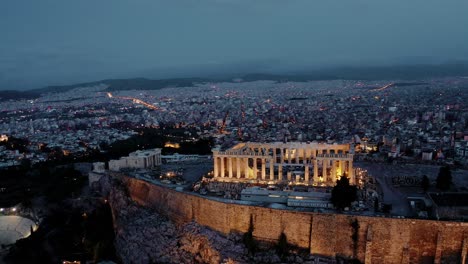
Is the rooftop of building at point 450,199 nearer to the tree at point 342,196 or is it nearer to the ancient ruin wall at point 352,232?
the ancient ruin wall at point 352,232

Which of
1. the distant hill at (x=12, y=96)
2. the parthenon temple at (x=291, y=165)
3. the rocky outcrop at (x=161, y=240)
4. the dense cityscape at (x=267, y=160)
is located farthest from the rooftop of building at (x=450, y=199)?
the distant hill at (x=12, y=96)

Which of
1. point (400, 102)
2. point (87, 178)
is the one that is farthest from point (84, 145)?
point (400, 102)

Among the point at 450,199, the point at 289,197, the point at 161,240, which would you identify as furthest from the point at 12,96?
the point at 450,199

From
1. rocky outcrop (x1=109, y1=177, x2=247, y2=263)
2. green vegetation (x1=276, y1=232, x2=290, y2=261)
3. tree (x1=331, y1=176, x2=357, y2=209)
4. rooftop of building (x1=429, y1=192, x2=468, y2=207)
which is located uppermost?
tree (x1=331, y1=176, x2=357, y2=209)

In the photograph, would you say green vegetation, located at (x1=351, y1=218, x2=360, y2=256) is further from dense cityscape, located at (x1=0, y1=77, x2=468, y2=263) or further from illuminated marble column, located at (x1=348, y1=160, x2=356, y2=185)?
illuminated marble column, located at (x1=348, y1=160, x2=356, y2=185)

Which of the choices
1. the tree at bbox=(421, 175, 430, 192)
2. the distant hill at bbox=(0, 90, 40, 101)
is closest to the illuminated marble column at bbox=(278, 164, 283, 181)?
the tree at bbox=(421, 175, 430, 192)

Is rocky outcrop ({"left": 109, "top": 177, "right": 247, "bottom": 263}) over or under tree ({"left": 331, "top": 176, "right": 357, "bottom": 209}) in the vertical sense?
under
